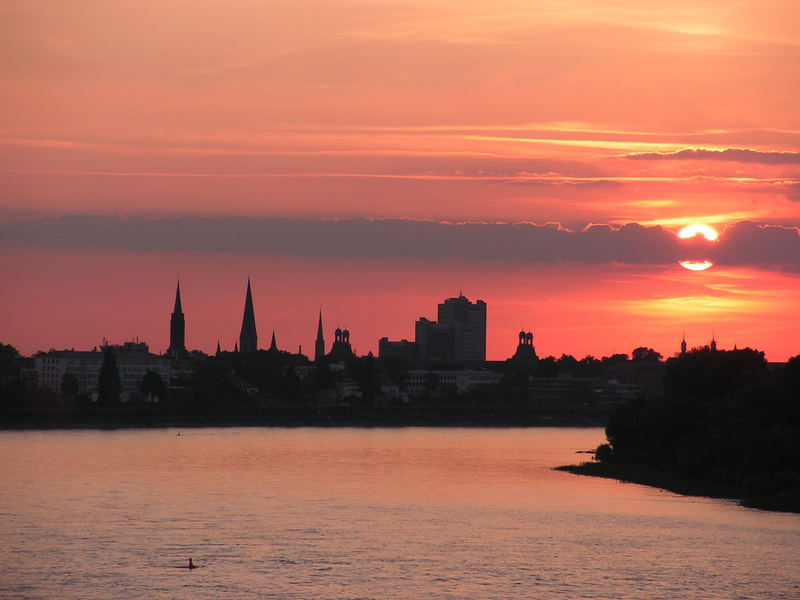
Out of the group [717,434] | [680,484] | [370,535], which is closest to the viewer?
[370,535]

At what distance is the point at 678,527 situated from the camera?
80.3 meters

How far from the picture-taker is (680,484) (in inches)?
4038

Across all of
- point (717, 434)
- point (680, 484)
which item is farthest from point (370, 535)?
point (717, 434)

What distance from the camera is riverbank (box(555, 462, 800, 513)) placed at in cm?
8912

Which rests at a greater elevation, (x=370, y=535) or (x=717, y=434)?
(x=717, y=434)

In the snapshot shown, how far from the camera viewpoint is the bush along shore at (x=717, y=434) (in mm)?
95125

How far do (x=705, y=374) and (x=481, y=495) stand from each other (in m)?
32.5

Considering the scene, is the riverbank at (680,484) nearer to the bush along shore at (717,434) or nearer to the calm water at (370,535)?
the bush along shore at (717,434)

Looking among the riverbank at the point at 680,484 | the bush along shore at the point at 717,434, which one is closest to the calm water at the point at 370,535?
the riverbank at the point at 680,484

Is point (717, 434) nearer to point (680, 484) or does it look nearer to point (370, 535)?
point (680, 484)

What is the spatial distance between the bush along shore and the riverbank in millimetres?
78

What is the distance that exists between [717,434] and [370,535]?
116 ft

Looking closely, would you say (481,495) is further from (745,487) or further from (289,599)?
(289,599)

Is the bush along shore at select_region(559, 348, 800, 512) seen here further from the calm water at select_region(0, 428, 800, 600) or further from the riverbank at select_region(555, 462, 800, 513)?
the calm water at select_region(0, 428, 800, 600)
